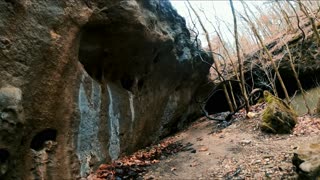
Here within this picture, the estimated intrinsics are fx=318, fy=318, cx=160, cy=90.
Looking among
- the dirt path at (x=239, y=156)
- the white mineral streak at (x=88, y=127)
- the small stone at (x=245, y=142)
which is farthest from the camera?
the small stone at (x=245, y=142)

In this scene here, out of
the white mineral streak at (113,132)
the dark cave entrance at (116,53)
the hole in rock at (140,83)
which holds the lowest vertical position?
the white mineral streak at (113,132)

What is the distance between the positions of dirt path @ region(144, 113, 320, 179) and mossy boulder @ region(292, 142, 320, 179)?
361 mm

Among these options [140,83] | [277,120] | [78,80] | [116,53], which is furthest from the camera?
[140,83]

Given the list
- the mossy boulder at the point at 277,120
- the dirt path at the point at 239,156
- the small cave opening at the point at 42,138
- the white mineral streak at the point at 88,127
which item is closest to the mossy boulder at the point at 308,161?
the dirt path at the point at 239,156

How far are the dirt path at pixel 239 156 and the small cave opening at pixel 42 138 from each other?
84.1 inches

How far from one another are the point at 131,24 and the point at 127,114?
2.37 metres

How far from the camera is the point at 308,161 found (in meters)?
4.79

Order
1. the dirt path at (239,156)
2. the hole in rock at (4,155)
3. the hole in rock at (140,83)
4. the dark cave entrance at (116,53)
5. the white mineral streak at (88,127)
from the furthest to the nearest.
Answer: the hole in rock at (140,83), the dark cave entrance at (116,53), the white mineral streak at (88,127), the dirt path at (239,156), the hole in rock at (4,155)

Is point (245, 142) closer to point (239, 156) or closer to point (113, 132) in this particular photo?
point (239, 156)

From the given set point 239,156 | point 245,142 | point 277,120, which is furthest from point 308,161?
point 277,120

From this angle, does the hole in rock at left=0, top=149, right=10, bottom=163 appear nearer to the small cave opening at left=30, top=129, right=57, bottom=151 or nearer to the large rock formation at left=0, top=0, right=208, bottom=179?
the large rock formation at left=0, top=0, right=208, bottom=179

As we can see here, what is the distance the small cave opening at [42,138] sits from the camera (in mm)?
5262

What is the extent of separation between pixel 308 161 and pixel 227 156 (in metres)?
2.48

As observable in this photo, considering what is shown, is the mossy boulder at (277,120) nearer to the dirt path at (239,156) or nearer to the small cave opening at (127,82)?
the dirt path at (239,156)
